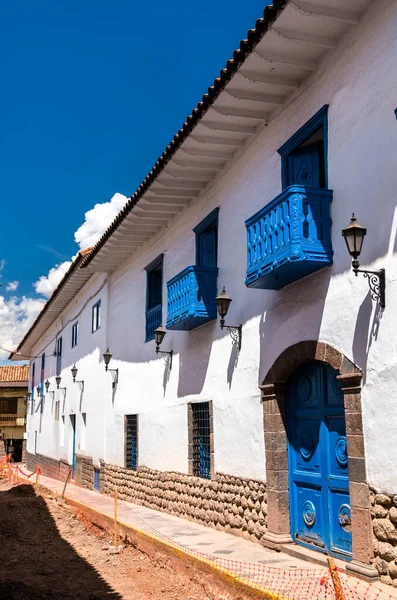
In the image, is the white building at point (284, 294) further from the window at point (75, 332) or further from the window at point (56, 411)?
the window at point (56, 411)

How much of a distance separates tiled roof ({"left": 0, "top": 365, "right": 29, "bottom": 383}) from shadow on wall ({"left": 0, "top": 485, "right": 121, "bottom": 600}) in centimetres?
2486

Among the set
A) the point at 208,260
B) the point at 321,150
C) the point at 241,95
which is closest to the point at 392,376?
the point at 321,150

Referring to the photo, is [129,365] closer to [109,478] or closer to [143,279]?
[143,279]

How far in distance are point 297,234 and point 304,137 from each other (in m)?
1.63

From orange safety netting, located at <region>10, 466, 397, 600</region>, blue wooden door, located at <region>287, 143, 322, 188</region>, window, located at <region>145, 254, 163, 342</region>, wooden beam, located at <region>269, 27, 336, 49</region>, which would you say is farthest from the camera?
window, located at <region>145, 254, 163, 342</region>

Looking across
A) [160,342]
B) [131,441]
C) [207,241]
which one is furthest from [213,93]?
[131,441]

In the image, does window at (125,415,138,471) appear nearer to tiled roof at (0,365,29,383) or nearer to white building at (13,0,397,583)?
white building at (13,0,397,583)

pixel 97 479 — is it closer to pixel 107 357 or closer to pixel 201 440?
pixel 107 357

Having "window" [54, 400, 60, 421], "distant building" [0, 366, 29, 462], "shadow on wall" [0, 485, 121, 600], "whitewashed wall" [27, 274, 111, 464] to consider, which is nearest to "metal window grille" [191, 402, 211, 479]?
"shadow on wall" [0, 485, 121, 600]

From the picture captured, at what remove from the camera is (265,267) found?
22.6 ft

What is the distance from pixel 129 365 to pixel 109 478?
2.92 meters

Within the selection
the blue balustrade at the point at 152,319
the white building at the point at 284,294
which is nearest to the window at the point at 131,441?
the white building at the point at 284,294

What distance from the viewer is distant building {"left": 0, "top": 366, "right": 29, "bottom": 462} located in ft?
119

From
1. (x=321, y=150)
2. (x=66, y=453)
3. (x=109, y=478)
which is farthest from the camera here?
(x=66, y=453)
